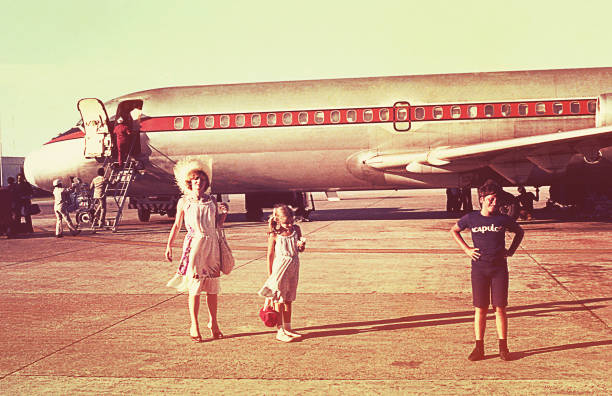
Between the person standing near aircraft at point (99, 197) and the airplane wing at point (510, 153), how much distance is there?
903cm

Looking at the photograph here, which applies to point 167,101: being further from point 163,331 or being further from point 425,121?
point 163,331

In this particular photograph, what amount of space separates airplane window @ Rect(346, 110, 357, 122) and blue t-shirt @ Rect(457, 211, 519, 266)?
15.2 m

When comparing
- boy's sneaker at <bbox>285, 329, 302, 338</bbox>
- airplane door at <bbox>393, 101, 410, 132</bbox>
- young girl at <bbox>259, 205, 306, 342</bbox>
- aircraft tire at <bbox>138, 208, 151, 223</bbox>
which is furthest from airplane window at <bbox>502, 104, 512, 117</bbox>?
boy's sneaker at <bbox>285, 329, 302, 338</bbox>

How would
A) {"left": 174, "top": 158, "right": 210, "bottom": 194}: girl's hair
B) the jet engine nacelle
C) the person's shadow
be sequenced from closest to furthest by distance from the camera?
1. the person's shadow
2. {"left": 174, "top": 158, "right": 210, "bottom": 194}: girl's hair
3. the jet engine nacelle

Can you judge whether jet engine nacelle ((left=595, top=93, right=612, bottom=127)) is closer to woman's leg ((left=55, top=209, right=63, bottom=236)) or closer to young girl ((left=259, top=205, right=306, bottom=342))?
young girl ((left=259, top=205, right=306, bottom=342))

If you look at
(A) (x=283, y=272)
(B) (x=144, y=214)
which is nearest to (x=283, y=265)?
(A) (x=283, y=272)

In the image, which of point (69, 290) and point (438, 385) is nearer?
point (438, 385)

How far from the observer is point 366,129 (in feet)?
71.3

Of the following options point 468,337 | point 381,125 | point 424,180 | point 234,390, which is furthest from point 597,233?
point 234,390

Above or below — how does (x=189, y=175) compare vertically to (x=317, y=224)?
above

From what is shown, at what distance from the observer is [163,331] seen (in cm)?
793

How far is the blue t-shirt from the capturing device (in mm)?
6707

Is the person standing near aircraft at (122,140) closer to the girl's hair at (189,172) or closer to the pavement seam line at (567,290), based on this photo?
the pavement seam line at (567,290)

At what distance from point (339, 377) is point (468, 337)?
204cm
